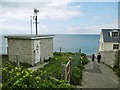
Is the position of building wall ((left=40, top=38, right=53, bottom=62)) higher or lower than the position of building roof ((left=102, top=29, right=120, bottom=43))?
lower

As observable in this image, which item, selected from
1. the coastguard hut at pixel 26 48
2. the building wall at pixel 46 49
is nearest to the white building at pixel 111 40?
the building wall at pixel 46 49

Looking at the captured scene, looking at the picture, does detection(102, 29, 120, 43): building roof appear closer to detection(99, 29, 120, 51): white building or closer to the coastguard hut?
detection(99, 29, 120, 51): white building

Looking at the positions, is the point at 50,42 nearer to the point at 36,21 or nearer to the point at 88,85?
the point at 36,21

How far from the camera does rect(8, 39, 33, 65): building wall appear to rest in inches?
679

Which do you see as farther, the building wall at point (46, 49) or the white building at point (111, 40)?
the white building at point (111, 40)

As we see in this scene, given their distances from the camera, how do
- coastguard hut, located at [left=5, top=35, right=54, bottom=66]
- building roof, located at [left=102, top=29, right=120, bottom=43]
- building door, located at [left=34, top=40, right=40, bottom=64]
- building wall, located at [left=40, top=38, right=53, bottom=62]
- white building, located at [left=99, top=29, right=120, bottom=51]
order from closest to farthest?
1. coastguard hut, located at [left=5, top=35, right=54, bottom=66]
2. building door, located at [left=34, top=40, right=40, bottom=64]
3. building wall, located at [left=40, top=38, right=53, bottom=62]
4. white building, located at [left=99, top=29, right=120, bottom=51]
5. building roof, located at [left=102, top=29, right=120, bottom=43]

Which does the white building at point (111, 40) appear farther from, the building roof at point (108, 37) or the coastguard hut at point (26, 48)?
the coastguard hut at point (26, 48)

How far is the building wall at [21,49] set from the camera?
17250mm

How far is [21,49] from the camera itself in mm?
17625

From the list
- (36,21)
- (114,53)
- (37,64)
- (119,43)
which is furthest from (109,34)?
(37,64)

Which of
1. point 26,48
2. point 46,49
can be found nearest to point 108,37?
point 46,49

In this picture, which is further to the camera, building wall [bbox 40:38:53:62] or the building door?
building wall [bbox 40:38:53:62]

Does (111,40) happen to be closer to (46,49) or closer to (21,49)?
(46,49)

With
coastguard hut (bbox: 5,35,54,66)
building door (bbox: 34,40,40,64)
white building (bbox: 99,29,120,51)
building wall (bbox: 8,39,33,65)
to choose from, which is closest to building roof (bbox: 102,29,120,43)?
white building (bbox: 99,29,120,51)
